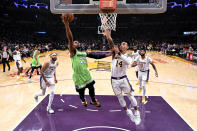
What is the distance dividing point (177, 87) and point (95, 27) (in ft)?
86.0

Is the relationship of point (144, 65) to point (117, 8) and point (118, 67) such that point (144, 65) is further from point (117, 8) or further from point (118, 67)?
point (117, 8)

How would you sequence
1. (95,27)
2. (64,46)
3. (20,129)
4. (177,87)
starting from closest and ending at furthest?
(20,129) → (177,87) → (64,46) → (95,27)

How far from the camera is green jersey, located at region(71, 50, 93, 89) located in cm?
388

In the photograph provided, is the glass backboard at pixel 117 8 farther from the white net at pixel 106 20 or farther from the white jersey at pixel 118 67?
the white jersey at pixel 118 67

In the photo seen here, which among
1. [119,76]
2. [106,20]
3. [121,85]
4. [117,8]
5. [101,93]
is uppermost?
[117,8]

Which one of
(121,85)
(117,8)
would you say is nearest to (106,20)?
(117,8)

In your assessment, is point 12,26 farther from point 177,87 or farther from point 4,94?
point 177,87

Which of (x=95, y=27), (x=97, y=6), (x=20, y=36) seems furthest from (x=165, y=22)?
(x=97, y=6)

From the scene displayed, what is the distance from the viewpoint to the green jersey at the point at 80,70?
12.7ft

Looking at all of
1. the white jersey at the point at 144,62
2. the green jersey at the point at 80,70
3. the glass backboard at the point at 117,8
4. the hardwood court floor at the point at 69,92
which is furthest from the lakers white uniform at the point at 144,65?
the green jersey at the point at 80,70

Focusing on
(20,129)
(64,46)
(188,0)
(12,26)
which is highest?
(188,0)

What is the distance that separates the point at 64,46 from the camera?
1211 inches

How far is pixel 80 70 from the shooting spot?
12.9 ft

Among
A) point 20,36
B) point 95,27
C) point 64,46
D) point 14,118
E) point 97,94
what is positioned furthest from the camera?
point 95,27
